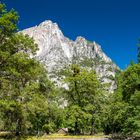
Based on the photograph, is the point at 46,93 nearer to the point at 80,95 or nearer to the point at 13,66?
the point at 80,95

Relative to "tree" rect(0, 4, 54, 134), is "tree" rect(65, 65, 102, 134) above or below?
above

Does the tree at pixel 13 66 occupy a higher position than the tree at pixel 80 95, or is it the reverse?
the tree at pixel 80 95

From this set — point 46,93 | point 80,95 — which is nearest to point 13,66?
point 80,95

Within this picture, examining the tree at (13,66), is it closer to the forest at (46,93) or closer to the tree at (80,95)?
the forest at (46,93)

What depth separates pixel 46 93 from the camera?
74438 millimetres

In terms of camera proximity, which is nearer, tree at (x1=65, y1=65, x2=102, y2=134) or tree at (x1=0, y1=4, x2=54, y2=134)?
tree at (x1=0, y1=4, x2=54, y2=134)

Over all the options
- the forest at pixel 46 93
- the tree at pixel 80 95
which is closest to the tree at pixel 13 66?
the forest at pixel 46 93

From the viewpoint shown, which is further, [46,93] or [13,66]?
[46,93]

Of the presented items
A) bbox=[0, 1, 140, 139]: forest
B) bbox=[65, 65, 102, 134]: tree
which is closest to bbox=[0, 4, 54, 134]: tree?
bbox=[0, 1, 140, 139]: forest

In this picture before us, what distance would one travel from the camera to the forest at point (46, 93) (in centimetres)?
3006

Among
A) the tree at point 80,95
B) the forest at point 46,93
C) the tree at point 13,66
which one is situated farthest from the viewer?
the tree at point 80,95

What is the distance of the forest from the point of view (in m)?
30.1

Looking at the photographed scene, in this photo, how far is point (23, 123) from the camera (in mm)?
32844

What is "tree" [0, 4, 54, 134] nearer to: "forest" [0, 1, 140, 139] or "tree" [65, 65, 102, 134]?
"forest" [0, 1, 140, 139]
